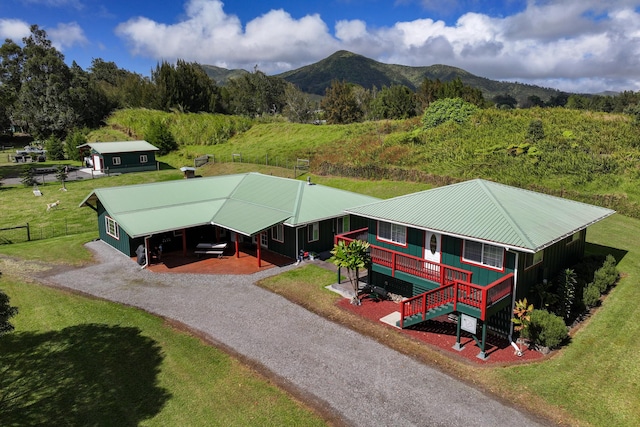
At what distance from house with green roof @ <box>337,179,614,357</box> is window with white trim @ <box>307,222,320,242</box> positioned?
457 centimetres

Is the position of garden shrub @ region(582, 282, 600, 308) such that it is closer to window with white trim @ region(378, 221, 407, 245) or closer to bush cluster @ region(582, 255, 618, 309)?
bush cluster @ region(582, 255, 618, 309)

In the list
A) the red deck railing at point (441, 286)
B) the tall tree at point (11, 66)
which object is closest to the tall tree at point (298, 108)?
the tall tree at point (11, 66)

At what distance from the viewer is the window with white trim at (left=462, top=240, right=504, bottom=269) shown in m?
13.9

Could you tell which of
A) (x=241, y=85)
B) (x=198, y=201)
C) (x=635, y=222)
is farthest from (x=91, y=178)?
(x=241, y=85)

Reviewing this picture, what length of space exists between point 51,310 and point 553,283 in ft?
64.7

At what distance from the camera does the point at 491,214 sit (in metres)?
15.0

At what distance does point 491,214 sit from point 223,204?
15797 mm

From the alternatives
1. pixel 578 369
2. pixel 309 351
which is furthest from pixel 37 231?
pixel 578 369

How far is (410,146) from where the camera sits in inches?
1662

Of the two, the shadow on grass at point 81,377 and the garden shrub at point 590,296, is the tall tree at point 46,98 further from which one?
the garden shrub at point 590,296

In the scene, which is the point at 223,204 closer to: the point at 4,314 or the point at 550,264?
the point at 4,314

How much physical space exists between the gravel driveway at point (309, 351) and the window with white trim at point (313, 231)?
3119 mm

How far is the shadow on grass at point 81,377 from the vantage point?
418 inches

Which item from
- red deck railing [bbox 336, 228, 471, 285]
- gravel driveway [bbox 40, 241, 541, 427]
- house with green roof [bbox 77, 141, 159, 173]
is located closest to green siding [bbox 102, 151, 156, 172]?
house with green roof [bbox 77, 141, 159, 173]
